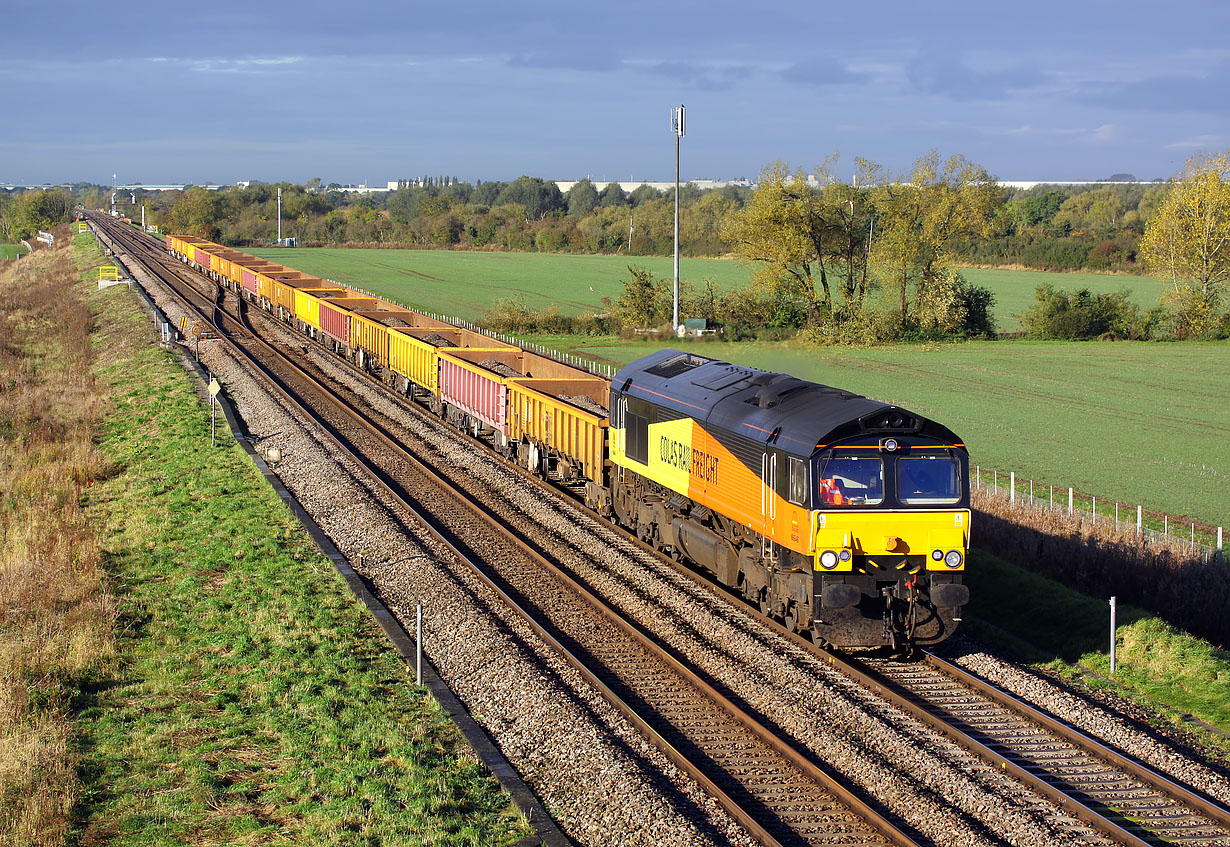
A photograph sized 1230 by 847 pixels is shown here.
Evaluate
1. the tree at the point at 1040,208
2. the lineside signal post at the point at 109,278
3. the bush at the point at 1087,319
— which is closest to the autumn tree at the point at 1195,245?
the bush at the point at 1087,319

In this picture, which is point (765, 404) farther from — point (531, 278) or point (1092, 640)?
point (531, 278)

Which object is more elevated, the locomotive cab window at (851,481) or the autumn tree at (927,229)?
the autumn tree at (927,229)

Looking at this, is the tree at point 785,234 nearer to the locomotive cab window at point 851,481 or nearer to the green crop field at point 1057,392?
the green crop field at point 1057,392

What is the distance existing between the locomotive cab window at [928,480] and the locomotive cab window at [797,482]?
1.30m

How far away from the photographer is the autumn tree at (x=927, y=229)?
62250 millimetres

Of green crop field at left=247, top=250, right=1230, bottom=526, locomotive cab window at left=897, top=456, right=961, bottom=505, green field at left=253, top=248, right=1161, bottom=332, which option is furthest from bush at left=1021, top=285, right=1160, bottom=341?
locomotive cab window at left=897, top=456, right=961, bottom=505

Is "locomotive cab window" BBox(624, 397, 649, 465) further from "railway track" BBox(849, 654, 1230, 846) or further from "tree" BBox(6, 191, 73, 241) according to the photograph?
"tree" BBox(6, 191, 73, 241)

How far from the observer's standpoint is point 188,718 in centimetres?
Answer: 1312

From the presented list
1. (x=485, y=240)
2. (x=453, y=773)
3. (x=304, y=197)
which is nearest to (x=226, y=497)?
(x=453, y=773)

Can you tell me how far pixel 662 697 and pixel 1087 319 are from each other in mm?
58962

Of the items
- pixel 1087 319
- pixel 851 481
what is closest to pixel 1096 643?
pixel 851 481

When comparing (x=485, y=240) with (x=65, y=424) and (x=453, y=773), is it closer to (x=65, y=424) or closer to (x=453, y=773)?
(x=65, y=424)

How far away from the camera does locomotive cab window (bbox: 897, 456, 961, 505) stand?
14.8 m

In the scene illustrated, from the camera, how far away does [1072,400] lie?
43.8 meters
